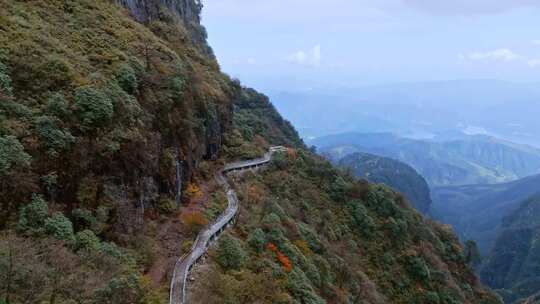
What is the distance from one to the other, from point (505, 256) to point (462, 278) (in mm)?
107423

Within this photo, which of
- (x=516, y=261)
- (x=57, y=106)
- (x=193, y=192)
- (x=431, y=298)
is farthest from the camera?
(x=516, y=261)

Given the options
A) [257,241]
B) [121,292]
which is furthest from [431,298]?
[121,292]

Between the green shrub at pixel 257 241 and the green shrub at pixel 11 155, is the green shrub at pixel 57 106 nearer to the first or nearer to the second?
the green shrub at pixel 11 155

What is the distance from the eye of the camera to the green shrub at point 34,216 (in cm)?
1498

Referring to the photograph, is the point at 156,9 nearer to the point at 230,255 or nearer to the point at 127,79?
the point at 127,79

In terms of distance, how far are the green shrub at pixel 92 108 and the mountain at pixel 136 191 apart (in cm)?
6

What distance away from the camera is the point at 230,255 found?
73.7 ft

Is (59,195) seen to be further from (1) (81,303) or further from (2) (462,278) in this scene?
(2) (462,278)

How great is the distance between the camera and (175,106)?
1054 inches

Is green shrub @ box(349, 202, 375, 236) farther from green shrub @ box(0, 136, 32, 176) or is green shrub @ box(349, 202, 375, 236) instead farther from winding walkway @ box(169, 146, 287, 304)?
green shrub @ box(0, 136, 32, 176)

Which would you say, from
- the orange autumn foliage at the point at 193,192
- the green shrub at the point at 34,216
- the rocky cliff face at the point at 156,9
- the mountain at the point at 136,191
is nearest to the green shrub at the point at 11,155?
the mountain at the point at 136,191

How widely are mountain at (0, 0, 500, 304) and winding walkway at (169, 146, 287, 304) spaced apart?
15.2 inches

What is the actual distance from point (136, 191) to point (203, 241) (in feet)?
14.5

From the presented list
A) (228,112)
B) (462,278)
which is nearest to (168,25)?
(228,112)
